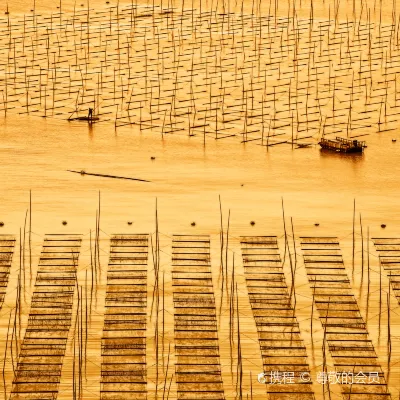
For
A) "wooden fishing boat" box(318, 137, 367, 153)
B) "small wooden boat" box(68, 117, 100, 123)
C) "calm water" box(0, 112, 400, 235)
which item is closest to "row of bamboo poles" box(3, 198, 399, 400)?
"calm water" box(0, 112, 400, 235)

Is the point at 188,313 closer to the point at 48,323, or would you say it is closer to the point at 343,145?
the point at 48,323

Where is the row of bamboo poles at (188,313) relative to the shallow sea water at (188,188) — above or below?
below

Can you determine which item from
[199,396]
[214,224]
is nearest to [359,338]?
[199,396]

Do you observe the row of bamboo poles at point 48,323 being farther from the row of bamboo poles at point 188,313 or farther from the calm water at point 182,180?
the calm water at point 182,180

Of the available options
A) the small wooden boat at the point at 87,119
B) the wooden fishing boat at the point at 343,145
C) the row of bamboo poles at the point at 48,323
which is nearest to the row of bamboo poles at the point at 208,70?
the small wooden boat at the point at 87,119

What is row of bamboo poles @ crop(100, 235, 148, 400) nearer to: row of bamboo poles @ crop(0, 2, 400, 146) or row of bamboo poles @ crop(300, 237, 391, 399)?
row of bamboo poles @ crop(300, 237, 391, 399)

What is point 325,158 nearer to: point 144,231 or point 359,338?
point 144,231

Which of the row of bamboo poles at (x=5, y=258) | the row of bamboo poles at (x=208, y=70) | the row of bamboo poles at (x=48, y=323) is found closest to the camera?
the row of bamboo poles at (x=48, y=323)
